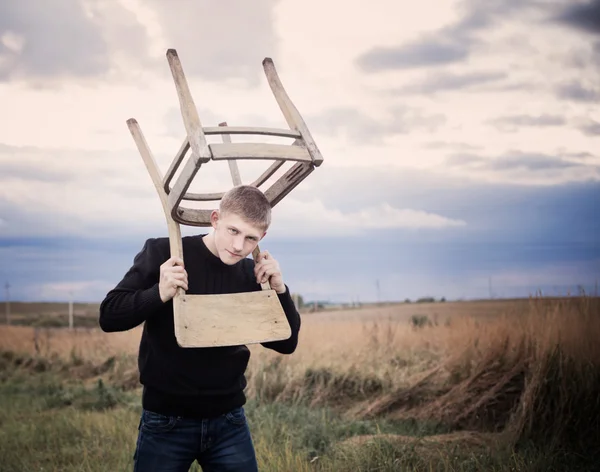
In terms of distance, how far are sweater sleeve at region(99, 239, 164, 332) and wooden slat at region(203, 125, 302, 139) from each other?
644 millimetres

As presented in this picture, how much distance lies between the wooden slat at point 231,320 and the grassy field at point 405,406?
1.77m

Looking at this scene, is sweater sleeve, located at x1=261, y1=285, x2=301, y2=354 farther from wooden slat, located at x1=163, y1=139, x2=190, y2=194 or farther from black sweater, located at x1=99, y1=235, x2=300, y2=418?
wooden slat, located at x1=163, y1=139, x2=190, y2=194

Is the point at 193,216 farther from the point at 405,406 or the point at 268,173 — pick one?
the point at 405,406

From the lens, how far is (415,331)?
35.0ft

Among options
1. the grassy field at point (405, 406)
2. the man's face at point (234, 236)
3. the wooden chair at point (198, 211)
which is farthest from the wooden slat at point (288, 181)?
the grassy field at point (405, 406)

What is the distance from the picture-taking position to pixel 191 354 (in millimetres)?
2650

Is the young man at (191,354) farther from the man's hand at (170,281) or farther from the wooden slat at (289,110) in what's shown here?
the wooden slat at (289,110)

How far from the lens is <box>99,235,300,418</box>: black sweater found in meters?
2.55

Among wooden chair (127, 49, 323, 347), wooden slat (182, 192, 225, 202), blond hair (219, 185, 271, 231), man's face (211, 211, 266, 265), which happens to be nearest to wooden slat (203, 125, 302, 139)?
wooden chair (127, 49, 323, 347)

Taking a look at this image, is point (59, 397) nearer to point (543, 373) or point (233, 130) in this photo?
point (543, 373)

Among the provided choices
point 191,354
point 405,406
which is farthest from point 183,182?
point 405,406

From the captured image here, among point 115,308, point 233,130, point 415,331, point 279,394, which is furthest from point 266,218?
point 415,331

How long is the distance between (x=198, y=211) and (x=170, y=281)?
62 cm

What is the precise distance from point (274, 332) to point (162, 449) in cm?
68
